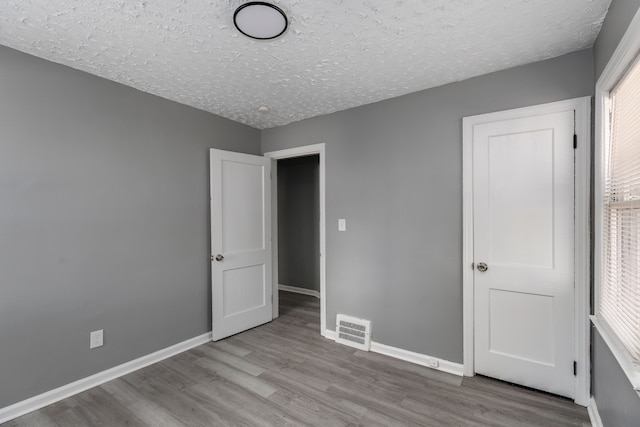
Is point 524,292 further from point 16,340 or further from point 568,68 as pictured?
point 16,340

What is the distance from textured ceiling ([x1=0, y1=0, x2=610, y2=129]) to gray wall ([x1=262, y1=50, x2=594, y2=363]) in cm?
19

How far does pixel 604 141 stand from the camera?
1.68 m

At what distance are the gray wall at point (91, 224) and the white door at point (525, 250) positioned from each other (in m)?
2.63

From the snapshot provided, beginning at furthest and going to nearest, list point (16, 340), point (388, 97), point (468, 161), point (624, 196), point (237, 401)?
point (388, 97) < point (468, 161) < point (237, 401) < point (16, 340) < point (624, 196)

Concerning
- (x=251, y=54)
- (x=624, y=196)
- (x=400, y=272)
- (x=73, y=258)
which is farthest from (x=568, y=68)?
(x=73, y=258)

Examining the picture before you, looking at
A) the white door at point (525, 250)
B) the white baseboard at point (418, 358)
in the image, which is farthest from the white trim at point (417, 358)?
the white door at point (525, 250)

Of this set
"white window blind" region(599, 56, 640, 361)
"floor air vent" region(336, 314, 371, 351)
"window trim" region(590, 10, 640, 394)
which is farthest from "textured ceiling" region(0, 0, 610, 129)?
"floor air vent" region(336, 314, 371, 351)

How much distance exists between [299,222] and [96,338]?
326 cm

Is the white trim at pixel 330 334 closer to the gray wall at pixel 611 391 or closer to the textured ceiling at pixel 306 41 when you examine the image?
the gray wall at pixel 611 391

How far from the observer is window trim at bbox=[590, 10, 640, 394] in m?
1.20

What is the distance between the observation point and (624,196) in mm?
1454

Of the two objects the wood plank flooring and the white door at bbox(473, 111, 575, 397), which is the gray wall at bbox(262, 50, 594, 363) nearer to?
the white door at bbox(473, 111, 575, 397)

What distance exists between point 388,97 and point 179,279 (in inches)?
105

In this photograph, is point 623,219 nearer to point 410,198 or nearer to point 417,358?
point 410,198
